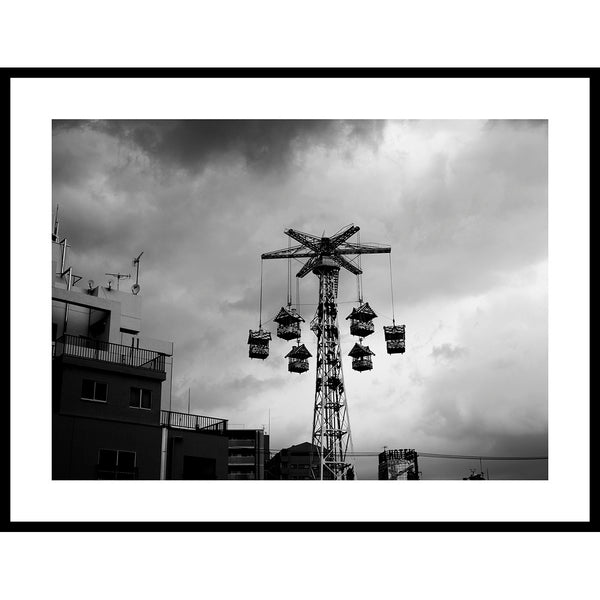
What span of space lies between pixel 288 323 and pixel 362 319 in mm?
3540

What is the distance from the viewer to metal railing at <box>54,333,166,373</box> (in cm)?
2366

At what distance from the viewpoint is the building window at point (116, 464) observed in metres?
20.6

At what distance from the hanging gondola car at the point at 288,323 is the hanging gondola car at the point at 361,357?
2944 mm

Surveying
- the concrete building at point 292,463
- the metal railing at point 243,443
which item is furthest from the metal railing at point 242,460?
the concrete building at point 292,463

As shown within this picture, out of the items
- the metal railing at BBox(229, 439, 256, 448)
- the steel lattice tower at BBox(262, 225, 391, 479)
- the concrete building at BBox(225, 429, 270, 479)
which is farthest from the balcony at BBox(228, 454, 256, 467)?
the steel lattice tower at BBox(262, 225, 391, 479)

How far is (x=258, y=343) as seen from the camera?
104ft

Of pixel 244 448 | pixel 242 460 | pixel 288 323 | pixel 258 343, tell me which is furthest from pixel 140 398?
pixel 244 448

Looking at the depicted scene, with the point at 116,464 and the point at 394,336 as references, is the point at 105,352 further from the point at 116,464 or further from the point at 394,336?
the point at 394,336

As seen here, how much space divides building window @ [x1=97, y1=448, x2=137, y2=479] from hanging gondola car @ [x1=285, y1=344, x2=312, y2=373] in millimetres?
12363

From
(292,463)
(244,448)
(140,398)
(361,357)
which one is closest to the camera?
(140,398)

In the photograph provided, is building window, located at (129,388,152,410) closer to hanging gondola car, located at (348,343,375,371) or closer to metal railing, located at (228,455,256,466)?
hanging gondola car, located at (348,343,375,371)
